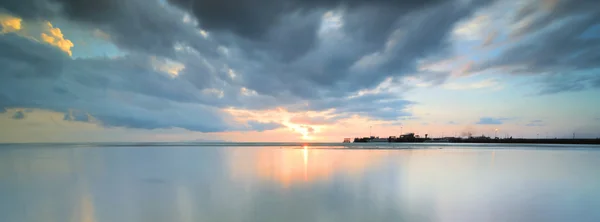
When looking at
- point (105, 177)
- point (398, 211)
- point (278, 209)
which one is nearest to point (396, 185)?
point (398, 211)

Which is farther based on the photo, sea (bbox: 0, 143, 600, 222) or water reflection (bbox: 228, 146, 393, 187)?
water reflection (bbox: 228, 146, 393, 187)

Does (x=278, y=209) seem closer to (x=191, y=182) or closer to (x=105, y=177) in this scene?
(x=191, y=182)

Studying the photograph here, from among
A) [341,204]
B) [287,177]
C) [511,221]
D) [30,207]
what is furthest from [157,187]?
[511,221]

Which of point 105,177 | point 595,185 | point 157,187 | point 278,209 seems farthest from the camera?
point 105,177

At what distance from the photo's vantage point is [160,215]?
32.0ft

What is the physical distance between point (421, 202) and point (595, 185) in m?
12.7

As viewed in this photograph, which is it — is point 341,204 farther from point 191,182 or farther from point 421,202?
point 191,182

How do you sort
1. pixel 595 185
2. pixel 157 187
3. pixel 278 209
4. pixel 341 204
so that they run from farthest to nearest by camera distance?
pixel 595 185 → pixel 157 187 → pixel 341 204 → pixel 278 209

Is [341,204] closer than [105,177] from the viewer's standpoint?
Yes

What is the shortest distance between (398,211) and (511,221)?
11.8 ft

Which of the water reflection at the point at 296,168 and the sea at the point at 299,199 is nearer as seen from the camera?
the sea at the point at 299,199

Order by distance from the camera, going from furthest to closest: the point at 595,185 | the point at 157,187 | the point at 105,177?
the point at 105,177 → the point at 595,185 → the point at 157,187

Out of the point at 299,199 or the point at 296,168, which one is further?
the point at 296,168

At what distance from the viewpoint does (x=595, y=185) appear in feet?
52.5
